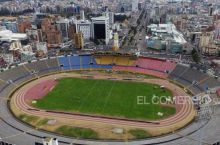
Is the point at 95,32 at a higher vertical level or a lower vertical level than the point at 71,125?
higher

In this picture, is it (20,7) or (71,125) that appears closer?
(71,125)

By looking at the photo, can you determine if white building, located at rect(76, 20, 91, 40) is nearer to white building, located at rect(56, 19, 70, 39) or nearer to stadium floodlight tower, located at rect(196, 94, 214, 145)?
white building, located at rect(56, 19, 70, 39)

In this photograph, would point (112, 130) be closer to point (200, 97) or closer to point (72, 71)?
point (200, 97)

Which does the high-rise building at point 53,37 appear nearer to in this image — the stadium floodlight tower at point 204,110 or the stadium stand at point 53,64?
the stadium stand at point 53,64

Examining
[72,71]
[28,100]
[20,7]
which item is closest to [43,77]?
[72,71]

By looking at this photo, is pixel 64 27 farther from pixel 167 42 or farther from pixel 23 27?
pixel 167 42

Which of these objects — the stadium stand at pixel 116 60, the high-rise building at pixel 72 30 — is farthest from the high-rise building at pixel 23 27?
the stadium stand at pixel 116 60

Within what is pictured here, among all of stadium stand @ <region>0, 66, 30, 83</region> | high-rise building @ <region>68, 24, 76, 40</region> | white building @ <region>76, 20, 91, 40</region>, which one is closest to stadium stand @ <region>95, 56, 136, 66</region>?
stadium stand @ <region>0, 66, 30, 83</region>

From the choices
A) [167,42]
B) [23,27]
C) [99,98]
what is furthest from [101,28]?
[99,98]
